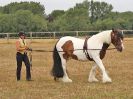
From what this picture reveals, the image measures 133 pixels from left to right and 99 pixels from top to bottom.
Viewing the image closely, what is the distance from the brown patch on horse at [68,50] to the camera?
49.7ft

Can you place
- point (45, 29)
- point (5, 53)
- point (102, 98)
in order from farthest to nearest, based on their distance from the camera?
point (45, 29) < point (5, 53) < point (102, 98)

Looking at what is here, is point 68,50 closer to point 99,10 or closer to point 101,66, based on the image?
point 101,66

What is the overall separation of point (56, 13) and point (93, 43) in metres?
107

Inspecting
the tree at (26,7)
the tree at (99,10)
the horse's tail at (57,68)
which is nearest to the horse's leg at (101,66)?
the horse's tail at (57,68)

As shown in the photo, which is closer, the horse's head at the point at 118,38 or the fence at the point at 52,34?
the horse's head at the point at 118,38

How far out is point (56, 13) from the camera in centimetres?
12081

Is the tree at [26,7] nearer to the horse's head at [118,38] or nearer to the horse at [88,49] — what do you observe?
the horse at [88,49]

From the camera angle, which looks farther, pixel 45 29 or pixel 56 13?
pixel 56 13

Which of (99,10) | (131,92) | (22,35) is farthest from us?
(99,10)

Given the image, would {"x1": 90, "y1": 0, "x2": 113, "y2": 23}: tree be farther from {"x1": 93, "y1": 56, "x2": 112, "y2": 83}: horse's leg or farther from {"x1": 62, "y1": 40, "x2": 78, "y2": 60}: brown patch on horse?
{"x1": 93, "y1": 56, "x2": 112, "y2": 83}: horse's leg

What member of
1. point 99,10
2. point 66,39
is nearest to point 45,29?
point 99,10

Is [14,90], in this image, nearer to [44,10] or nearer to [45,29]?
[45,29]

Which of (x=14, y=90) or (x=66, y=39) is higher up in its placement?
(x=66, y=39)

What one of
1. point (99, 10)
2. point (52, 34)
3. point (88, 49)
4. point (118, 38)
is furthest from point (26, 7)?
point (118, 38)
